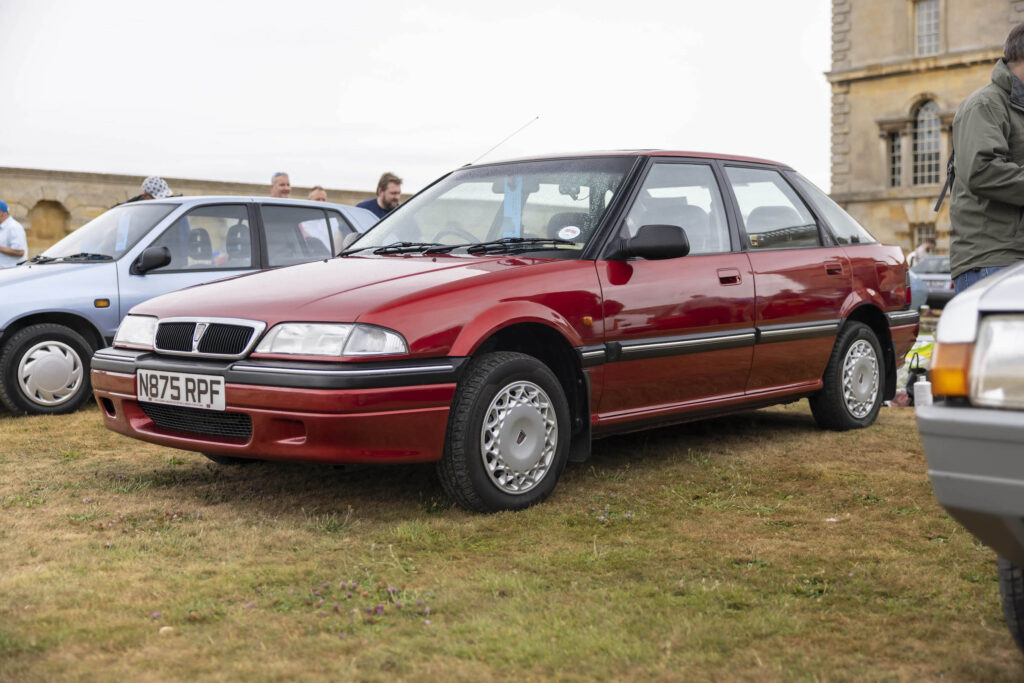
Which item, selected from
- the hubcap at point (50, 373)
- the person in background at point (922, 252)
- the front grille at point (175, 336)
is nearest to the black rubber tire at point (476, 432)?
the front grille at point (175, 336)

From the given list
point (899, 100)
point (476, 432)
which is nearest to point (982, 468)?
point (476, 432)

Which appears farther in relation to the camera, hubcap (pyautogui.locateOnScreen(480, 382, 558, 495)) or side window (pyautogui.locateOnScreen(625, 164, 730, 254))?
side window (pyautogui.locateOnScreen(625, 164, 730, 254))

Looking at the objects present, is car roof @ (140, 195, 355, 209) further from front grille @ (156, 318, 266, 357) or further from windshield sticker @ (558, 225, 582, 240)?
windshield sticker @ (558, 225, 582, 240)

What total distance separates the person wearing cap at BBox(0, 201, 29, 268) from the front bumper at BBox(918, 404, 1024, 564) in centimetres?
978

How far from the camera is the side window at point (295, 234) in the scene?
351 inches

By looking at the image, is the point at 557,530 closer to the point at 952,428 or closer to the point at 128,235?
the point at 952,428

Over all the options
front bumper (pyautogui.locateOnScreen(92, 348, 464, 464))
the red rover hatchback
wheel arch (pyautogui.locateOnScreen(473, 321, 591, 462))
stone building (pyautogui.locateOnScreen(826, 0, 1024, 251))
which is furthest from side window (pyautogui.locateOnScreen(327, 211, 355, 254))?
stone building (pyautogui.locateOnScreen(826, 0, 1024, 251))

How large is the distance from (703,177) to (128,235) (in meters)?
4.58

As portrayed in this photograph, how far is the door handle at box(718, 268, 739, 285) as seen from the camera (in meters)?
5.80

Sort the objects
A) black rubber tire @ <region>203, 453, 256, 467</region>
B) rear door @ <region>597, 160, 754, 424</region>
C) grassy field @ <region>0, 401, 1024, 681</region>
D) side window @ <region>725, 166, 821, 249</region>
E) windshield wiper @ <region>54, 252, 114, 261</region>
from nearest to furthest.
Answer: grassy field @ <region>0, 401, 1024, 681</region>
rear door @ <region>597, 160, 754, 424</region>
black rubber tire @ <region>203, 453, 256, 467</region>
side window @ <region>725, 166, 821, 249</region>
windshield wiper @ <region>54, 252, 114, 261</region>

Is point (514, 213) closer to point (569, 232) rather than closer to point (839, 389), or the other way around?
point (569, 232)

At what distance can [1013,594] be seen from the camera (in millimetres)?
2916

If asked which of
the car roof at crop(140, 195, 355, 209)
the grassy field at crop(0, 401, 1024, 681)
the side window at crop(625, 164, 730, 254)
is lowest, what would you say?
the grassy field at crop(0, 401, 1024, 681)

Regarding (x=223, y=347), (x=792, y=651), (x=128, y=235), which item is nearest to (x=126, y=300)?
(x=128, y=235)
